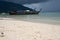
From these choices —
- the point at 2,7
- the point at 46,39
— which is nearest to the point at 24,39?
the point at 46,39

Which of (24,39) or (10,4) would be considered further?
(10,4)

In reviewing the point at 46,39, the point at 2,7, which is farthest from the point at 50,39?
the point at 2,7

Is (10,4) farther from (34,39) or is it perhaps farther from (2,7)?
(34,39)

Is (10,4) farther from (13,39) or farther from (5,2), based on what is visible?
(13,39)

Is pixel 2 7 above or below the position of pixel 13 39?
above

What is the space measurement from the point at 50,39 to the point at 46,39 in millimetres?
172

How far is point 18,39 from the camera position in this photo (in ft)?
21.6

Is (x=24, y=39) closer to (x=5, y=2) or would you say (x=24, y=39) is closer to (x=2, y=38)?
(x=2, y=38)

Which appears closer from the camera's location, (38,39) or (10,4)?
(38,39)

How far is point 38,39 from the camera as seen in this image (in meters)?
6.68

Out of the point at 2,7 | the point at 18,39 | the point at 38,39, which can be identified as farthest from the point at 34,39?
the point at 2,7

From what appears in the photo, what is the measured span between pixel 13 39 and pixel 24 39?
0.45m

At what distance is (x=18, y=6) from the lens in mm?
136500

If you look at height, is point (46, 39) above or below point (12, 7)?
below
